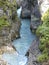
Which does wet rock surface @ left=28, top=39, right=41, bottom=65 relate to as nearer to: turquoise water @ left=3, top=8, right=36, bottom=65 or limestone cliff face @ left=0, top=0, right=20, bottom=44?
turquoise water @ left=3, top=8, right=36, bottom=65

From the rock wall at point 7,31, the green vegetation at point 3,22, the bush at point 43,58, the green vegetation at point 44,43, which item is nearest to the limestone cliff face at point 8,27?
the rock wall at point 7,31

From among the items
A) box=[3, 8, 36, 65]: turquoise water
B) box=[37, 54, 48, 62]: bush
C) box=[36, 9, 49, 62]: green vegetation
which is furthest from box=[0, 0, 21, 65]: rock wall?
box=[37, 54, 48, 62]: bush

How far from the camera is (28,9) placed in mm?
39969

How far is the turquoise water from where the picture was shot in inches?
833

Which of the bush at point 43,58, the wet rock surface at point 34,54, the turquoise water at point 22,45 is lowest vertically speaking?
the turquoise water at point 22,45

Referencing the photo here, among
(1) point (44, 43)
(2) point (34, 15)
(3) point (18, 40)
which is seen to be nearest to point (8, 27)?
(3) point (18, 40)

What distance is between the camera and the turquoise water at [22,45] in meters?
21.1

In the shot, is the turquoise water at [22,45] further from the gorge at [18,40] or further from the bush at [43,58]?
the bush at [43,58]

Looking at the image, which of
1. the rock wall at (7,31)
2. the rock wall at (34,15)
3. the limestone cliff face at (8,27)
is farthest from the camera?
the limestone cliff face at (8,27)

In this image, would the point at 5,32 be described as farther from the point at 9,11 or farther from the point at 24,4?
the point at 24,4

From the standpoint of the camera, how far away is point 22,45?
25469mm

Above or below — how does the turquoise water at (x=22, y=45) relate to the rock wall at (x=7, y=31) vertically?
below

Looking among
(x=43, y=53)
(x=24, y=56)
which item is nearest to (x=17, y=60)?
(x=24, y=56)

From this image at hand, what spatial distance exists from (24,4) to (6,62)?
2187 centimetres
